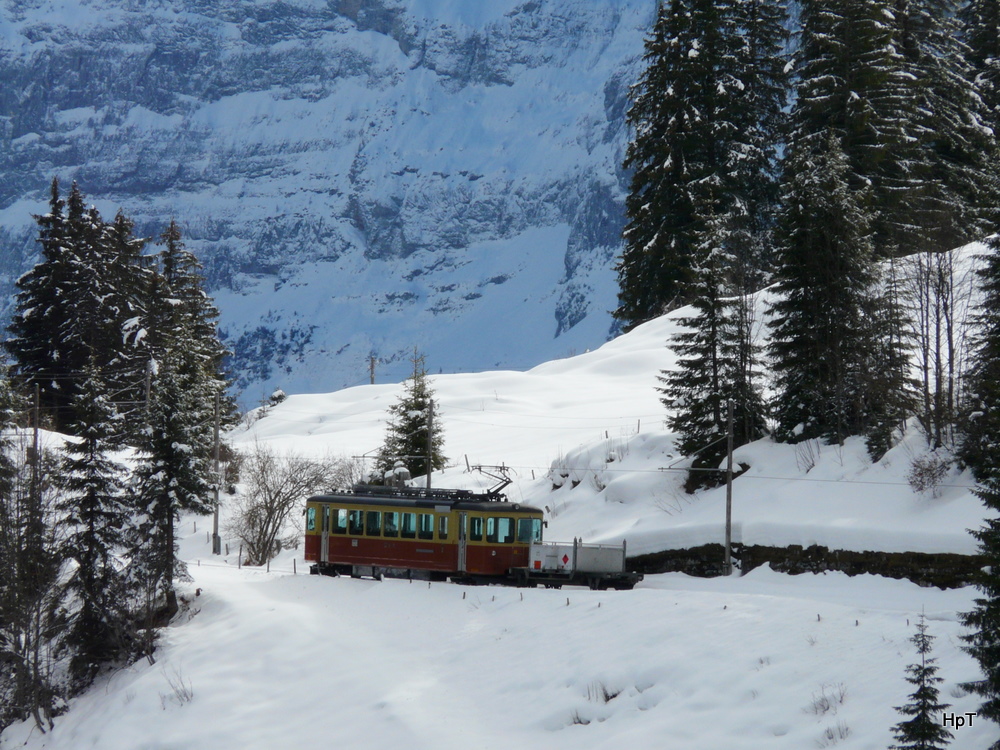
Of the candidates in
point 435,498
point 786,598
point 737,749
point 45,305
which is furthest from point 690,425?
point 45,305

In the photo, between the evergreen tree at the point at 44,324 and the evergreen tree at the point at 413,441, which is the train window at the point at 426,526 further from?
the evergreen tree at the point at 44,324

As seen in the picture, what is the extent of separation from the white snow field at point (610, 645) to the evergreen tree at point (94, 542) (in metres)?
1.44

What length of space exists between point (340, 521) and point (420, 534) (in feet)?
9.65

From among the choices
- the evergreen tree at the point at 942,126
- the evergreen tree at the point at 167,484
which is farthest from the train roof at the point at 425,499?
the evergreen tree at the point at 942,126

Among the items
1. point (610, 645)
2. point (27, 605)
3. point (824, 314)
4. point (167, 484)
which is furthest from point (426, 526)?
point (824, 314)

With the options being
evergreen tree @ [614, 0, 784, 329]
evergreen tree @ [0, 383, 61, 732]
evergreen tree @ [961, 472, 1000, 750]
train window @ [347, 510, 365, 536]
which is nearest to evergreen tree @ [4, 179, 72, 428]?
evergreen tree @ [0, 383, 61, 732]

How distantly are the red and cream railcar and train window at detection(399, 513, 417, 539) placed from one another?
0.03m

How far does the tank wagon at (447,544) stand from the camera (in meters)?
31.7

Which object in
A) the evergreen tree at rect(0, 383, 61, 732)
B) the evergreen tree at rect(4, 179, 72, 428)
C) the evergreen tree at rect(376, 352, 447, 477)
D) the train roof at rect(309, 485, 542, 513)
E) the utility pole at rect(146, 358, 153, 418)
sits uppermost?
the evergreen tree at rect(4, 179, 72, 428)

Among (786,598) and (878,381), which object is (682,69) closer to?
(878,381)

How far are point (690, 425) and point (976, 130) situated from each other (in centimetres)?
3169

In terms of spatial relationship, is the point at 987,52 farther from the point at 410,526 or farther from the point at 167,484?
the point at 167,484

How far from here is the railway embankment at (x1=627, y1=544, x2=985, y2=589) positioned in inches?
1087

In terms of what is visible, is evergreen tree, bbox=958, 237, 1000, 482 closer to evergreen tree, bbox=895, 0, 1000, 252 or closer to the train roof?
the train roof
